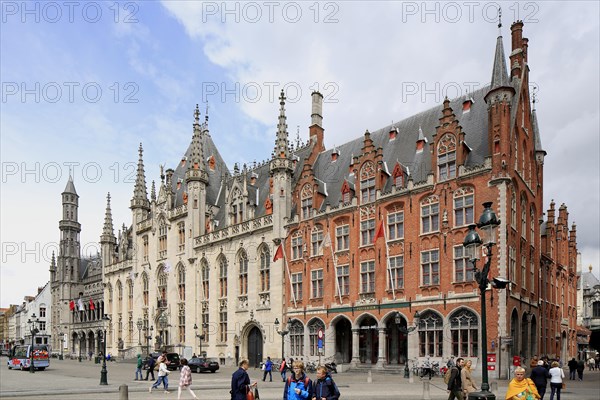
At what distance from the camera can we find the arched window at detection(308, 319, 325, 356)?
44.4 metres

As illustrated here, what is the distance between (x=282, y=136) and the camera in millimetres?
50219

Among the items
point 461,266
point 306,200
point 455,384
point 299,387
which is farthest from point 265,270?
point 299,387

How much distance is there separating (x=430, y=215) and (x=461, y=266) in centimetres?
410

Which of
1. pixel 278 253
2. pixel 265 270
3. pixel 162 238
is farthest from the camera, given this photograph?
pixel 162 238

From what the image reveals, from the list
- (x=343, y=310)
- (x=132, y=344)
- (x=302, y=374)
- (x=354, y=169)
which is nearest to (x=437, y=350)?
(x=343, y=310)

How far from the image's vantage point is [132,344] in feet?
218

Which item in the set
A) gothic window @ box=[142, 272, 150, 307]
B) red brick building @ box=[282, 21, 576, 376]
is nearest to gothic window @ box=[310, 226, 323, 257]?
red brick building @ box=[282, 21, 576, 376]

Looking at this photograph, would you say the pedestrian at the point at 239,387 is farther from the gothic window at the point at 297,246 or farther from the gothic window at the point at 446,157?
the gothic window at the point at 297,246

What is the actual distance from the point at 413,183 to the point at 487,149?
17.5 ft

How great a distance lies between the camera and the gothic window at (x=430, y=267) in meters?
37.1

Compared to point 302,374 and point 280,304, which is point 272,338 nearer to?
point 280,304

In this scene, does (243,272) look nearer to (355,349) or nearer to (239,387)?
(355,349)

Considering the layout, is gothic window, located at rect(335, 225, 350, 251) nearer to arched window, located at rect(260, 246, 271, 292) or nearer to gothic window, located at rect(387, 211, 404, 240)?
gothic window, located at rect(387, 211, 404, 240)

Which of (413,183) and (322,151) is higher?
(322,151)
